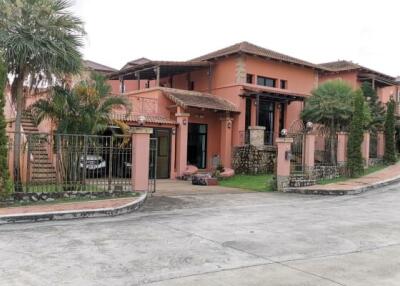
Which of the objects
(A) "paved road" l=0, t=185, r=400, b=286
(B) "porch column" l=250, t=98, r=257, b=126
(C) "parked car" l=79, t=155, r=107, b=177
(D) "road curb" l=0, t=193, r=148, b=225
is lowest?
(A) "paved road" l=0, t=185, r=400, b=286

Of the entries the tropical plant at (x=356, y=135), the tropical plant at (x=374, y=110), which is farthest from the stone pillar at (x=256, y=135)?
the tropical plant at (x=374, y=110)

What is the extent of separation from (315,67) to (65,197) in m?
19.9

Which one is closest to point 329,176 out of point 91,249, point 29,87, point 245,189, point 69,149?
point 245,189

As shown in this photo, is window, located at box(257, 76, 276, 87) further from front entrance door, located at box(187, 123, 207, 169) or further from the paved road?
the paved road

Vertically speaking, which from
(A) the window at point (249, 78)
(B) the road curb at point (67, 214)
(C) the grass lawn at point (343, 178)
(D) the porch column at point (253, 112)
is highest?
(A) the window at point (249, 78)

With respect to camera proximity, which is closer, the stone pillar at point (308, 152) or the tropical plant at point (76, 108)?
the tropical plant at point (76, 108)

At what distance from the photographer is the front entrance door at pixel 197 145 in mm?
23750

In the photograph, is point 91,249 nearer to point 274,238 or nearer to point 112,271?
point 112,271

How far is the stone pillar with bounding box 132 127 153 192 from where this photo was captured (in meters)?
13.6

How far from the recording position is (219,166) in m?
22.2

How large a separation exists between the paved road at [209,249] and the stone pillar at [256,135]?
1091 centimetres

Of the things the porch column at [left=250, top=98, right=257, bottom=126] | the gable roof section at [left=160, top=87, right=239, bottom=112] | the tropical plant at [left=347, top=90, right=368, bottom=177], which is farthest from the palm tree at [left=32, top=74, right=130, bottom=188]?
the porch column at [left=250, top=98, right=257, bottom=126]

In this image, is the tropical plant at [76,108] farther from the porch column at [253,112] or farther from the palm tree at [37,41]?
the porch column at [253,112]

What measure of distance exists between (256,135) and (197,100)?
352 centimetres
